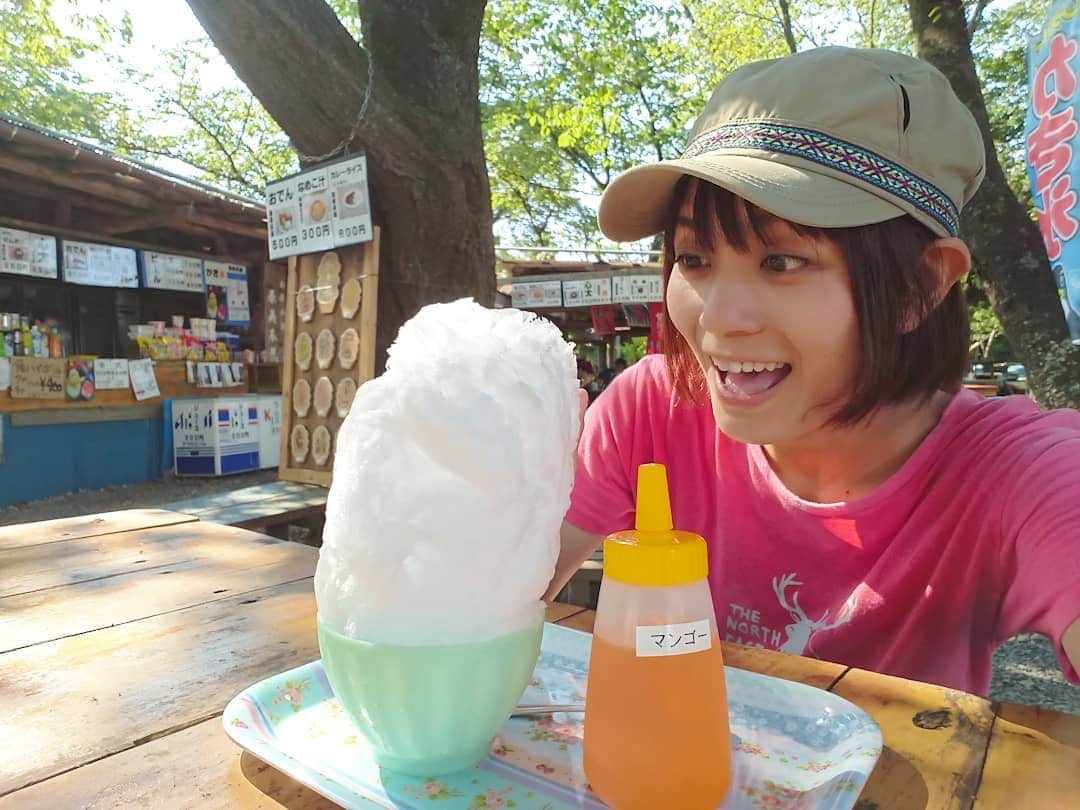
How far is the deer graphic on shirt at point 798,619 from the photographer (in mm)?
1155

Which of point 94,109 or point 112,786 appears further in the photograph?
point 94,109

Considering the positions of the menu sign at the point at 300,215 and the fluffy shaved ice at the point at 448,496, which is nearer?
the fluffy shaved ice at the point at 448,496

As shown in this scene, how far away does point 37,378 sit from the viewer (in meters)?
6.25

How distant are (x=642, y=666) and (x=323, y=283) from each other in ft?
12.1

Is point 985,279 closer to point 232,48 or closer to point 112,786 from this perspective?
point 232,48

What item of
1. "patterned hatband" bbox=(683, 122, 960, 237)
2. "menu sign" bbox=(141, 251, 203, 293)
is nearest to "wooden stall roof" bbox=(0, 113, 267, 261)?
"menu sign" bbox=(141, 251, 203, 293)

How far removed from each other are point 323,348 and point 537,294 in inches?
266

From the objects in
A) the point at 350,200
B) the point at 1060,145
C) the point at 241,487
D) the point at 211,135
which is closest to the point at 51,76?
the point at 211,135

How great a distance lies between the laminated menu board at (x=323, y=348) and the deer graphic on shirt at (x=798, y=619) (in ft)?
8.79

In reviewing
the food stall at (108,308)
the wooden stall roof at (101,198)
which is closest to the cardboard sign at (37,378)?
the food stall at (108,308)

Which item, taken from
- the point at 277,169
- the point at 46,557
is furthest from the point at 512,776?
the point at 277,169

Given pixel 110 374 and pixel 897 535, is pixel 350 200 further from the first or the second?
pixel 110 374

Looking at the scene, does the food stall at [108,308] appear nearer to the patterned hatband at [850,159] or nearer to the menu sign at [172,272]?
the menu sign at [172,272]

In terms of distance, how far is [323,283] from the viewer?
12.9 feet
